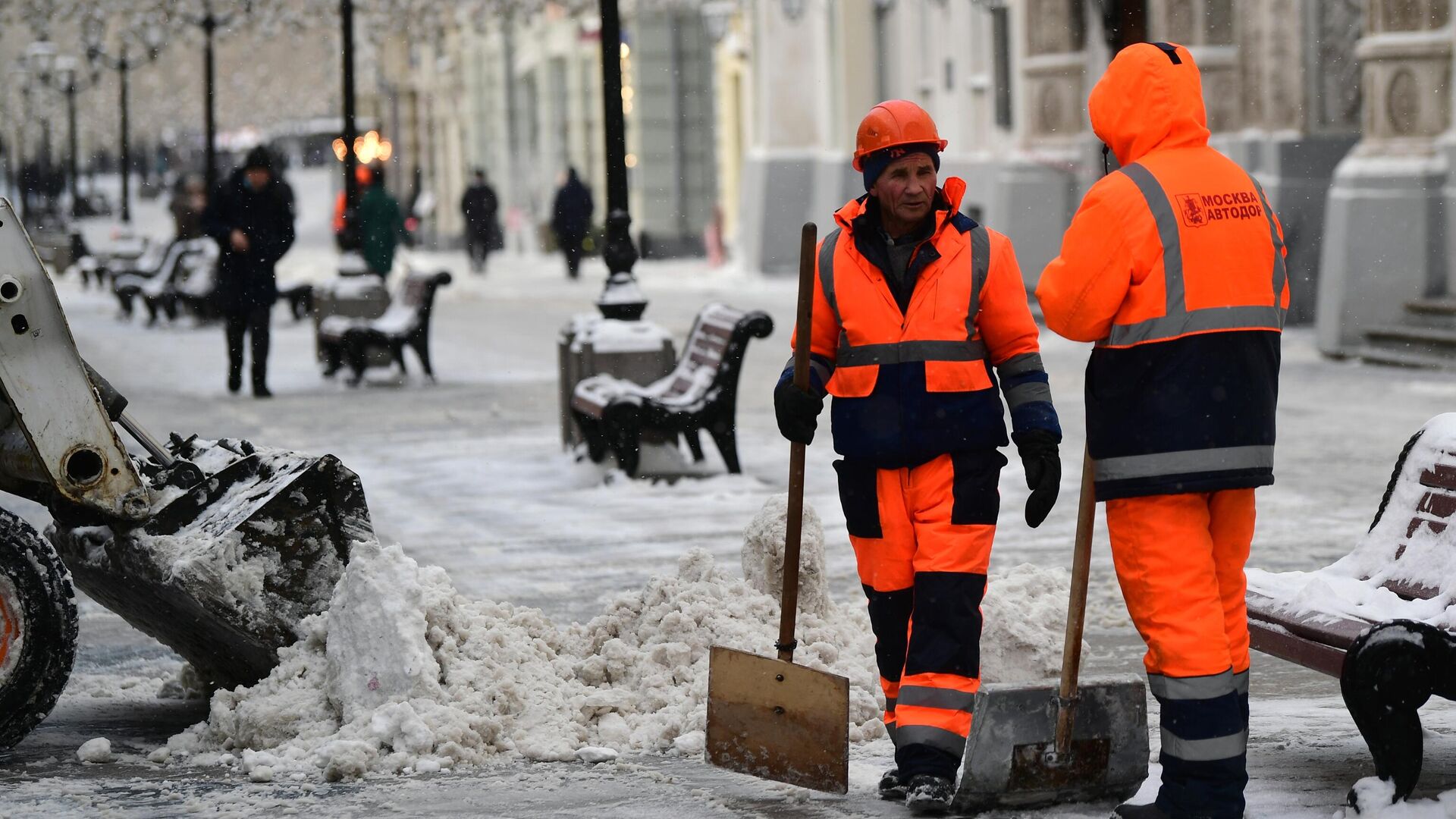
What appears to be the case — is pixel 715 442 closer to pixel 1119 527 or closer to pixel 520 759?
pixel 520 759

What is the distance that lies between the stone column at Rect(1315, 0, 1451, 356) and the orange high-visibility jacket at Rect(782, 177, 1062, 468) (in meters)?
12.7

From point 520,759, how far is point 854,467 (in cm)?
128

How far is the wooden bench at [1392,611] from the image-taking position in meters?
4.67

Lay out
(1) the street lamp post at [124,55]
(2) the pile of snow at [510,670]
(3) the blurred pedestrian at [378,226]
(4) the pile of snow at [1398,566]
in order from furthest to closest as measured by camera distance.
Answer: (1) the street lamp post at [124,55], (3) the blurred pedestrian at [378,226], (2) the pile of snow at [510,670], (4) the pile of snow at [1398,566]

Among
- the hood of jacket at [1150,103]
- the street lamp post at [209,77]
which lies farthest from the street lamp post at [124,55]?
the hood of jacket at [1150,103]

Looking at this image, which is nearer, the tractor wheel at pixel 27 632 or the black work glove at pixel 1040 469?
the black work glove at pixel 1040 469

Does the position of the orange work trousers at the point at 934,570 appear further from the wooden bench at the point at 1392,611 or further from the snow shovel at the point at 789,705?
the wooden bench at the point at 1392,611

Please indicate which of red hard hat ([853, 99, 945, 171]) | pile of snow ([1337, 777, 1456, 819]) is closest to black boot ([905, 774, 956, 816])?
pile of snow ([1337, 777, 1456, 819])

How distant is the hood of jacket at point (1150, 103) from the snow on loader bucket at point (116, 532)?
96.6 inches

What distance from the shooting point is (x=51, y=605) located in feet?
19.0

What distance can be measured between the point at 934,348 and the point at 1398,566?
1457 mm

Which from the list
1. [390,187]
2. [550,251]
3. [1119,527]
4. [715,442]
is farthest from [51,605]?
[390,187]

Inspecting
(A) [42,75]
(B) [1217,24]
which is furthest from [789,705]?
(A) [42,75]

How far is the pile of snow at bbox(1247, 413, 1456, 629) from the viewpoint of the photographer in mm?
5316
